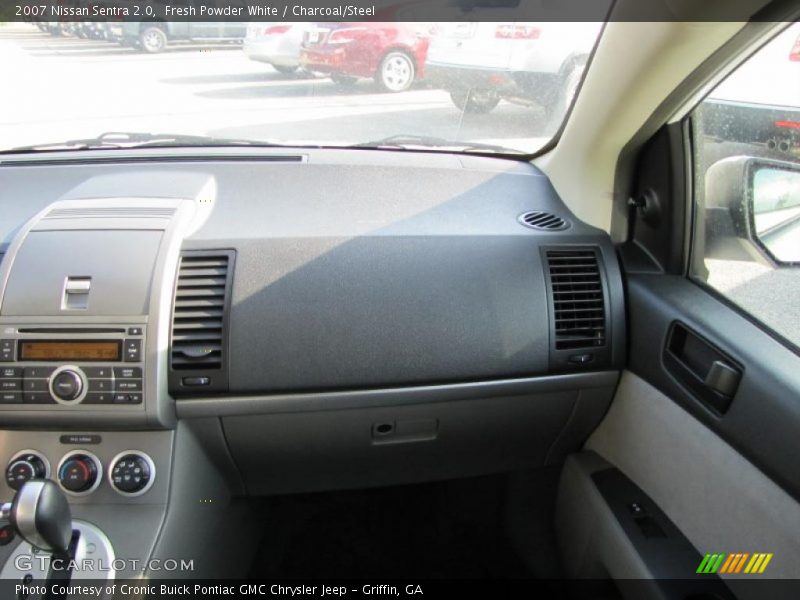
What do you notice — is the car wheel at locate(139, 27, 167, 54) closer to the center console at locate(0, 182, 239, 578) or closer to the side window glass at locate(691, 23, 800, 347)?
the center console at locate(0, 182, 239, 578)

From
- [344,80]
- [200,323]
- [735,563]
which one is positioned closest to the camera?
[735,563]

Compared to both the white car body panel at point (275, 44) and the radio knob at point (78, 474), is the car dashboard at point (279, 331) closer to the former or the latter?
the radio knob at point (78, 474)

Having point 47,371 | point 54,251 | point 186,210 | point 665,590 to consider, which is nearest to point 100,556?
point 47,371

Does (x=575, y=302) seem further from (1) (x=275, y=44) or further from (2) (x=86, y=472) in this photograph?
(2) (x=86, y=472)

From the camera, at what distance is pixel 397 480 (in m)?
2.18

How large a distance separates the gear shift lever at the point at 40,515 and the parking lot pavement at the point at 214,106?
142cm

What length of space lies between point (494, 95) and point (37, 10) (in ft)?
5.23

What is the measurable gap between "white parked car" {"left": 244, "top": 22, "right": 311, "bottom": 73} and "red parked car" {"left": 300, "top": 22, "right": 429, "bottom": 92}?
0.10 ft

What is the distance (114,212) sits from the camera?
1820 millimetres

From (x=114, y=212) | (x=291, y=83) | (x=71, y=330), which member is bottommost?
(x=71, y=330)

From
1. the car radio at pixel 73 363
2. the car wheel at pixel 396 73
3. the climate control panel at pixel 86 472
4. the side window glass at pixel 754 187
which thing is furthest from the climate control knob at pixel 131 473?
the side window glass at pixel 754 187

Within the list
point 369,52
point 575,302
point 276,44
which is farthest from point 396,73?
point 575,302

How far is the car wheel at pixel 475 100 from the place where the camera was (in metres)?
2.19

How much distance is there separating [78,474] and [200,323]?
21.4 inches
